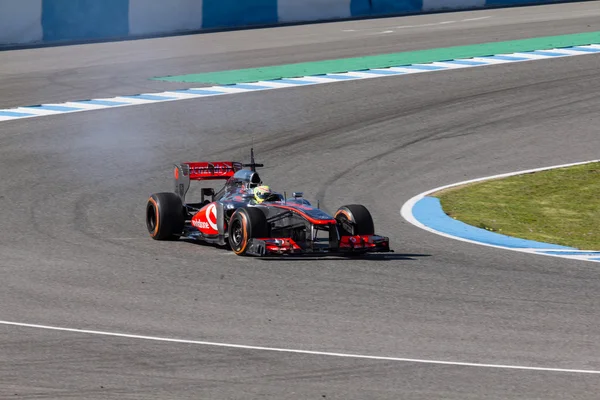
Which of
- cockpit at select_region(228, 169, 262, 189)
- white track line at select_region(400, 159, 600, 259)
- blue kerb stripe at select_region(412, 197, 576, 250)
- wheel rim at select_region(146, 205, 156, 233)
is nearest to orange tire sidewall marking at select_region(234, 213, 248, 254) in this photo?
cockpit at select_region(228, 169, 262, 189)

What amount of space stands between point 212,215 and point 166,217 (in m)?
0.59

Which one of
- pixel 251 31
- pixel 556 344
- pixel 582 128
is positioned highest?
pixel 251 31

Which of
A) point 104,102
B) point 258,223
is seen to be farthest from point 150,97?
point 258,223

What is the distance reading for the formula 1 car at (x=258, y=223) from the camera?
12648 millimetres

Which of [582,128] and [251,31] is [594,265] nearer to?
[582,128]

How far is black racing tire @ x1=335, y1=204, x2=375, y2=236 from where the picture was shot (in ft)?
42.9

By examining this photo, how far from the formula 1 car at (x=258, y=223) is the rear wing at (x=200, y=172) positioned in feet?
0.08

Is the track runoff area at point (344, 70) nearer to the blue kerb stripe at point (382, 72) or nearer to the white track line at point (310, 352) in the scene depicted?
the blue kerb stripe at point (382, 72)

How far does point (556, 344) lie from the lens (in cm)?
949

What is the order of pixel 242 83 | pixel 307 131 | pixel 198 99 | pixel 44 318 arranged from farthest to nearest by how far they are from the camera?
pixel 242 83, pixel 198 99, pixel 307 131, pixel 44 318

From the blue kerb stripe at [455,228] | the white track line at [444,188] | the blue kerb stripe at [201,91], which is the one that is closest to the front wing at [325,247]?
the white track line at [444,188]

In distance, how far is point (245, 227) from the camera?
1266cm

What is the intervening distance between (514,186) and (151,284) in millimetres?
7279

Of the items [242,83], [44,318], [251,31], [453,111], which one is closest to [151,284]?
[44,318]
